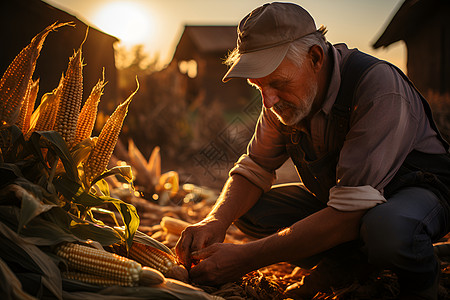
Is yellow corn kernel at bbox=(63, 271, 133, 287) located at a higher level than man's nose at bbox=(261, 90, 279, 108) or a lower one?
lower

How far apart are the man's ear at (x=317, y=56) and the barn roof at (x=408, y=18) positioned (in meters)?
11.2

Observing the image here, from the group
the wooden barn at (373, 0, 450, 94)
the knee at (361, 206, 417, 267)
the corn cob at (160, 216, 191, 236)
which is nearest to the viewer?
the knee at (361, 206, 417, 267)

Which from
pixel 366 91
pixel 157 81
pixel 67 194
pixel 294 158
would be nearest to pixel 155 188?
pixel 294 158

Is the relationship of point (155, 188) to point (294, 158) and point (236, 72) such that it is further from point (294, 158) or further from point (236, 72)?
point (236, 72)

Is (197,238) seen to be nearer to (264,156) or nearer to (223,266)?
(223,266)

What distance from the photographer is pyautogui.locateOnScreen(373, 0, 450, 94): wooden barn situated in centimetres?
1145

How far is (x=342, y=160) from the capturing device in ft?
6.08

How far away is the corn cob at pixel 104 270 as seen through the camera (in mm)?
1521

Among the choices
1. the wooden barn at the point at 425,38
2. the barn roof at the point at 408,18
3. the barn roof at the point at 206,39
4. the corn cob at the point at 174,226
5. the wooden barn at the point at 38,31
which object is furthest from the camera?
the barn roof at the point at 206,39

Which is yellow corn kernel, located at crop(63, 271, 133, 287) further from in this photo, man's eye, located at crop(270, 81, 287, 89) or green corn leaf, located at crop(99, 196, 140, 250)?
man's eye, located at crop(270, 81, 287, 89)

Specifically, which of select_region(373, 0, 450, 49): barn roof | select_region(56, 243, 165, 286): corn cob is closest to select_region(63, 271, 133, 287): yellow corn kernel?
select_region(56, 243, 165, 286): corn cob

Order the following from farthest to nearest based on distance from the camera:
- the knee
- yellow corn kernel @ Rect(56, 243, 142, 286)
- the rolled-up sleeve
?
the rolled-up sleeve, the knee, yellow corn kernel @ Rect(56, 243, 142, 286)

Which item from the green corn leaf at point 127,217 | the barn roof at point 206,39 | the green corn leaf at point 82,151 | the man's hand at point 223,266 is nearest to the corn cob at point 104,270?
the green corn leaf at point 127,217

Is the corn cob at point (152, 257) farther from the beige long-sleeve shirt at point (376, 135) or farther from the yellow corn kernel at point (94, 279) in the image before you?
the beige long-sleeve shirt at point (376, 135)
